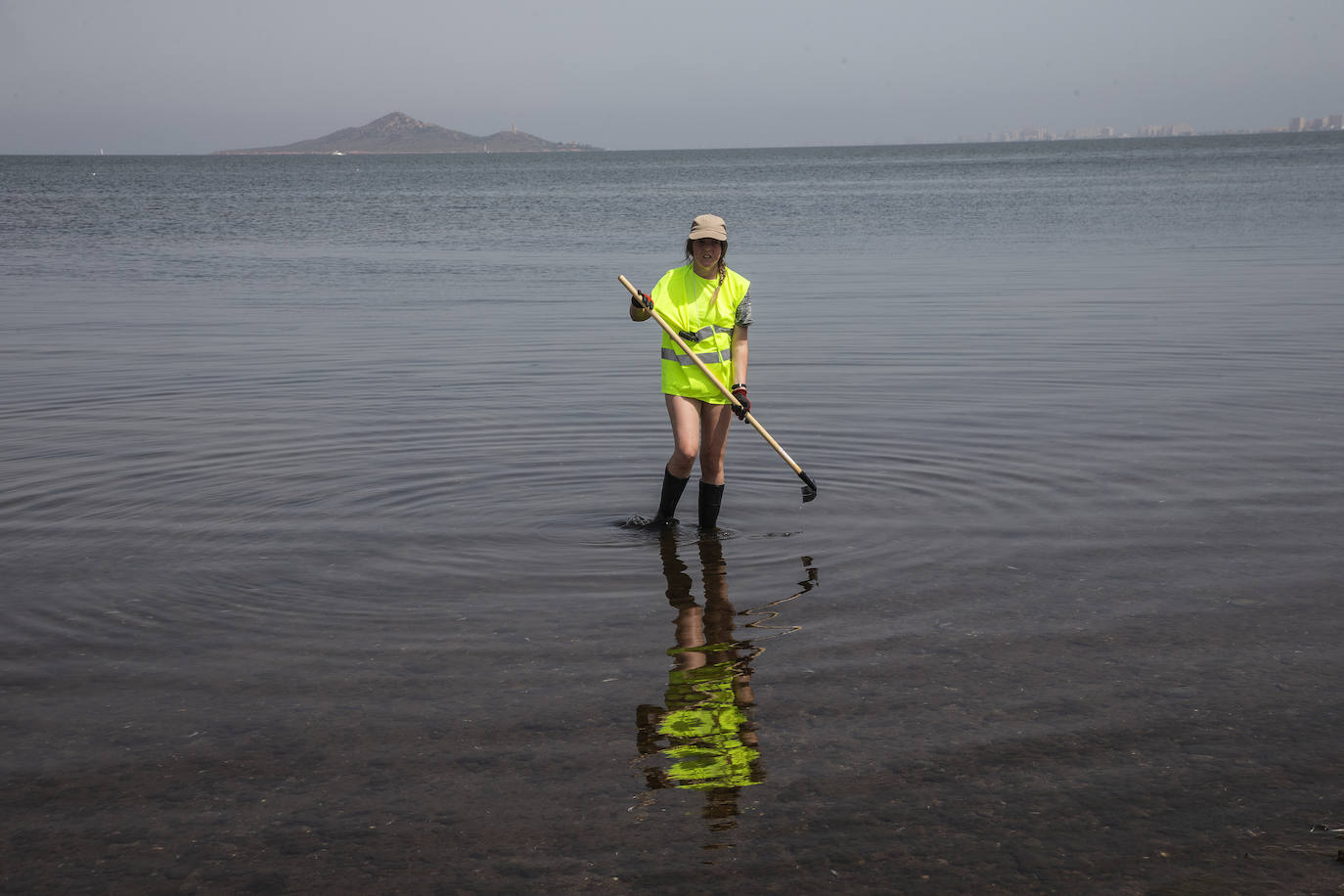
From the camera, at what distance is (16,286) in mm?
22891

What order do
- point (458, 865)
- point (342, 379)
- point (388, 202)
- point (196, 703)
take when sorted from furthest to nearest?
1. point (388, 202)
2. point (342, 379)
3. point (196, 703)
4. point (458, 865)

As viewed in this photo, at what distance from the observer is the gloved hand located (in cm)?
693

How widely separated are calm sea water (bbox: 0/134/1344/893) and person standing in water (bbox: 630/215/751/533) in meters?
0.70

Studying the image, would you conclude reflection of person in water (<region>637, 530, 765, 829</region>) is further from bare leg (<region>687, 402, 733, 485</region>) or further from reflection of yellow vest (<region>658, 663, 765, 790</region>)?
bare leg (<region>687, 402, 733, 485</region>)

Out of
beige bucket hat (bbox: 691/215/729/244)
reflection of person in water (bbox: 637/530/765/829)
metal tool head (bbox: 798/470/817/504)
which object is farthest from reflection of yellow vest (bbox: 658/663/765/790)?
metal tool head (bbox: 798/470/817/504)

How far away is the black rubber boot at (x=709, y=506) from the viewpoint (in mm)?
7516

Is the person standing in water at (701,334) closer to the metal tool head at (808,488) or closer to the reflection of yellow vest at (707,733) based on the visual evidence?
the metal tool head at (808,488)

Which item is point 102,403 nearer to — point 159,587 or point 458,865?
point 159,587

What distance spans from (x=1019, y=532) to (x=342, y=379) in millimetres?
7976

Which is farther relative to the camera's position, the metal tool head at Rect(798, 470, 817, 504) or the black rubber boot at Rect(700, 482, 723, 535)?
the metal tool head at Rect(798, 470, 817, 504)

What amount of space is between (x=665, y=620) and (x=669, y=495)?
1649 mm

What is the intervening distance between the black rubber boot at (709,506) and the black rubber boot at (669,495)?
13cm

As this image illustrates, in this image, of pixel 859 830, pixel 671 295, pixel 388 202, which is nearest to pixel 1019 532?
pixel 671 295

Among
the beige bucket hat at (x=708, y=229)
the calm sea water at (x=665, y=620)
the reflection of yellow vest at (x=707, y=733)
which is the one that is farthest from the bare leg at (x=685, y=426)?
the reflection of yellow vest at (x=707, y=733)
